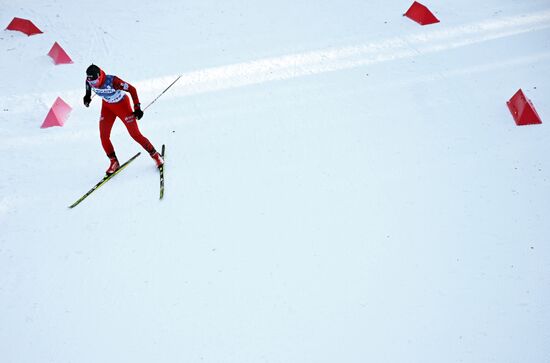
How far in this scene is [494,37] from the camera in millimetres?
6086

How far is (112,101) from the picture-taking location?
3955mm

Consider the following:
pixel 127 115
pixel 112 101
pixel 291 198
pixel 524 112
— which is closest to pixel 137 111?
pixel 127 115

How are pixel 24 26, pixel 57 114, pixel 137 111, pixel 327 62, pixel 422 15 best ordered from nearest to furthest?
pixel 137 111 → pixel 57 114 → pixel 327 62 → pixel 422 15 → pixel 24 26

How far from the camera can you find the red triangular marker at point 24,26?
6914mm

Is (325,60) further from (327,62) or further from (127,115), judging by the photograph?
(127,115)

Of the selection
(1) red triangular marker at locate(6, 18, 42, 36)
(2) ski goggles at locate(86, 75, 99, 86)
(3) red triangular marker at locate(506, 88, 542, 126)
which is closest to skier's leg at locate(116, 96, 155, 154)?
(2) ski goggles at locate(86, 75, 99, 86)

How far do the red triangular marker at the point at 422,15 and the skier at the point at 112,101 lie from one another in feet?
17.1

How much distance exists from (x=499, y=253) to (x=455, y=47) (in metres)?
3.90

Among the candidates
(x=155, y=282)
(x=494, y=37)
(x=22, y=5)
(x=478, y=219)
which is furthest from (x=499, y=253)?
(x=22, y=5)

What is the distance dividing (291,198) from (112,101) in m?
2.25

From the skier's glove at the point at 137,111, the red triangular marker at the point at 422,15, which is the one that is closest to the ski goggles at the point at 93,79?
the skier's glove at the point at 137,111

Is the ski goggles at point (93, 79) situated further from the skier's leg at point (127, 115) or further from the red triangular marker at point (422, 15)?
the red triangular marker at point (422, 15)

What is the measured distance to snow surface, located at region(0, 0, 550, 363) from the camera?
3.24 m

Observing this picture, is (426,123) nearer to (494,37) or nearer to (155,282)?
(494,37)
